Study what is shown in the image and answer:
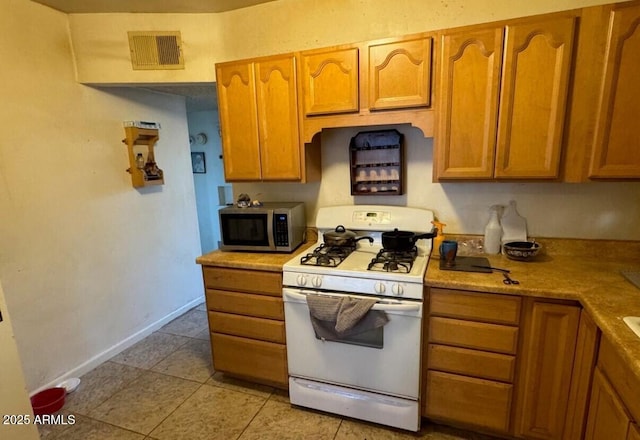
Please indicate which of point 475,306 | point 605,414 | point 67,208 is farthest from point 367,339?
point 67,208

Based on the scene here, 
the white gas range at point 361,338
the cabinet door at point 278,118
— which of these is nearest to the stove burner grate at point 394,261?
the white gas range at point 361,338

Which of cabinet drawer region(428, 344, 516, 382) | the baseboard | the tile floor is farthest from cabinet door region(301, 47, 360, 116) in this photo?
the baseboard

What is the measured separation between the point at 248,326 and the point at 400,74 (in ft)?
5.95

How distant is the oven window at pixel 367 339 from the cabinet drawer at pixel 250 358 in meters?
0.42

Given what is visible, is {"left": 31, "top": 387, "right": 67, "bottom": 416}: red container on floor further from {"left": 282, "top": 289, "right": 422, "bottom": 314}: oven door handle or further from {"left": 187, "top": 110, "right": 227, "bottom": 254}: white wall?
{"left": 187, "top": 110, "right": 227, "bottom": 254}: white wall

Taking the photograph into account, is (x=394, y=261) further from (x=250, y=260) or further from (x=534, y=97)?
(x=534, y=97)

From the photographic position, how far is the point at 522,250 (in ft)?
6.07

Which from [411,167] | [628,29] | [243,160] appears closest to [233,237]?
[243,160]

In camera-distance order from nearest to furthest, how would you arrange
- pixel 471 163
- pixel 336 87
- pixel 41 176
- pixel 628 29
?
pixel 628 29, pixel 471 163, pixel 336 87, pixel 41 176

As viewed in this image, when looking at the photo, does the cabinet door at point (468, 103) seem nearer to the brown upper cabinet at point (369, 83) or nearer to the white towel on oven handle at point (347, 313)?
the brown upper cabinet at point (369, 83)

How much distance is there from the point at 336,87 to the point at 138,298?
2.53 m

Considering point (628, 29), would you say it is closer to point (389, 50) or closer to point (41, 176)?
point (389, 50)

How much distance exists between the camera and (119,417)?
204 cm

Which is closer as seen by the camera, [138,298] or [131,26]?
[131,26]
